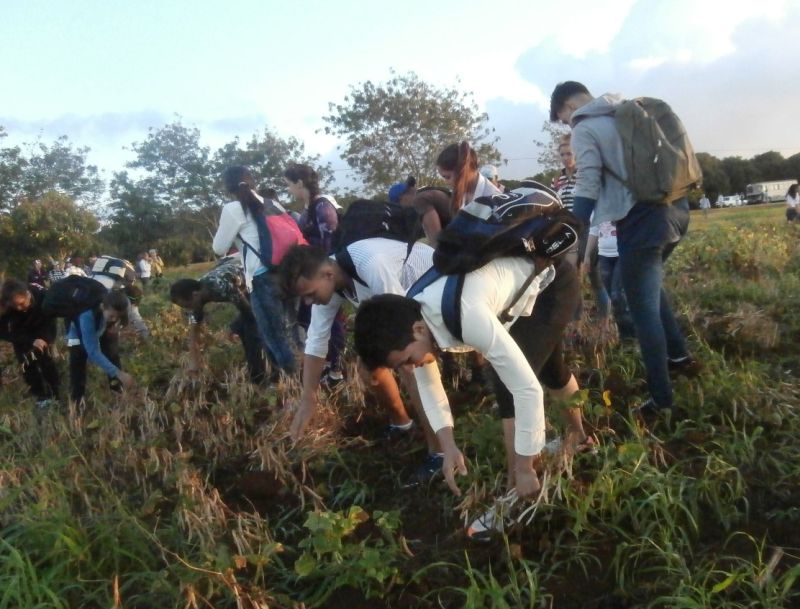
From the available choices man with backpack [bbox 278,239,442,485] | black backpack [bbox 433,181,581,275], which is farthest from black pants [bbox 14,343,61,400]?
black backpack [bbox 433,181,581,275]

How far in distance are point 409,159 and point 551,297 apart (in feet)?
62.6

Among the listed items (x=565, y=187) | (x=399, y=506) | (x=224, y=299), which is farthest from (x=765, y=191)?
(x=399, y=506)

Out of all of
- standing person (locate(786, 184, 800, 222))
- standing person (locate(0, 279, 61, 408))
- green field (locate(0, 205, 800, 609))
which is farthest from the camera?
standing person (locate(786, 184, 800, 222))

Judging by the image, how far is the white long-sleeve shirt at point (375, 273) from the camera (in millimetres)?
3145

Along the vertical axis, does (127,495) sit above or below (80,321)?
below

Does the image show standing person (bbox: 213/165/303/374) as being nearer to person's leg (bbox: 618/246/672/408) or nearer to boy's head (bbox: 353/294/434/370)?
person's leg (bbox: 618/246/672/408)

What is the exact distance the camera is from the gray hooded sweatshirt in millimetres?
3408

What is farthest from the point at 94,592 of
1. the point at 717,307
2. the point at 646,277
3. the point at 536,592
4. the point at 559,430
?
the point at 717,307

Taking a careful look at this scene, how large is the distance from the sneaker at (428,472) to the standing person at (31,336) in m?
3.72

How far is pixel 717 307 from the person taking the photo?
5.43 meters

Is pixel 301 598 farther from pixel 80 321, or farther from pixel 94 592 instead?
pixel 80 321

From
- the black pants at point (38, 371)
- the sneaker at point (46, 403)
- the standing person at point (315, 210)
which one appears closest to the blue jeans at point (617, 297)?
the standing person at point (315, 210)

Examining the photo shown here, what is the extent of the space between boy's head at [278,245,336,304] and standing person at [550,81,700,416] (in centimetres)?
125

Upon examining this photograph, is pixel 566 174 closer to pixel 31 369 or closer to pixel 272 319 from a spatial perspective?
pixel 272 319
